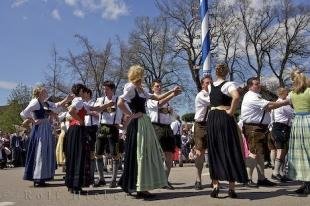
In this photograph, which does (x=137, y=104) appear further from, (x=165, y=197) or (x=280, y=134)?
(x=280, y=134)

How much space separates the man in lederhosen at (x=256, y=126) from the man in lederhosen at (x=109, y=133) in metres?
2.47

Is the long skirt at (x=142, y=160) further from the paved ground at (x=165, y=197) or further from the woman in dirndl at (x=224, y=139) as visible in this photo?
the woman in dirndl at (x=224, y=139)

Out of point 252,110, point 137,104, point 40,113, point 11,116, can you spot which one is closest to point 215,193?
point 137,104

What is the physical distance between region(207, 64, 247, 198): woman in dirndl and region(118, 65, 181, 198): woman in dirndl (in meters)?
0.87

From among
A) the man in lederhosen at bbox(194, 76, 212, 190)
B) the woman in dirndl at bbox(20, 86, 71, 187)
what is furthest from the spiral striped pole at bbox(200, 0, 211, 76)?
the woman in dirndl at bbox(20, 86, 71, 187)

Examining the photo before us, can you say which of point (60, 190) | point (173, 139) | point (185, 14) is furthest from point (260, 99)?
point (185, 14)

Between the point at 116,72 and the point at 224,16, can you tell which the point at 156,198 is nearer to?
the point at 224,16

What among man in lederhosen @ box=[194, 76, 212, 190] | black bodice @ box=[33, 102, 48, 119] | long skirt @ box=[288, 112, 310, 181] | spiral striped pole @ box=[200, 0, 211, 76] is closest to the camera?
long skirt @ box=[288, 112, 310, 181]

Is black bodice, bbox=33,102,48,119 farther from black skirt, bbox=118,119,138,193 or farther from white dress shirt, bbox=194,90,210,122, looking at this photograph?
white dress shirt, bbox=194,90,210,122

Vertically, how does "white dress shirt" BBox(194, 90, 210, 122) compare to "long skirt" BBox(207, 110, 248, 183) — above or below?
above

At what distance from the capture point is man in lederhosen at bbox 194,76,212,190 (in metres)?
8.33

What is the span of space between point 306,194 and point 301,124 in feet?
3.57

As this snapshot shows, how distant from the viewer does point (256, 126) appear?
341 inches

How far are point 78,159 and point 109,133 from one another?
1.30m
